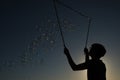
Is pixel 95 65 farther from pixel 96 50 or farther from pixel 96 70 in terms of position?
pixel 96 50

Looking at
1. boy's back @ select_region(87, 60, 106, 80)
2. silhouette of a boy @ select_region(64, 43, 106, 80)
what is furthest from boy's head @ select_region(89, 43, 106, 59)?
boy's back @ select_region(87, 60, 106, 80)

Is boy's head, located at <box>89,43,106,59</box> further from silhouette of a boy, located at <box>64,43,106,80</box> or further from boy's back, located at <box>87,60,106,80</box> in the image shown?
boy's back, located at <box>87,60,106,80</box>

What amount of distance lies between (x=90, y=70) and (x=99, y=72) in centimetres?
31

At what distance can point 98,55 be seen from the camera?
940 centimetres

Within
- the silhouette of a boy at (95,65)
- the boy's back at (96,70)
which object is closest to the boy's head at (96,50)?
the silhouette of a boy at (95,65)

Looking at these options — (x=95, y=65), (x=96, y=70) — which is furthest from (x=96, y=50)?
(x=96, y=70)

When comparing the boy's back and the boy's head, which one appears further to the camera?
the boy's head

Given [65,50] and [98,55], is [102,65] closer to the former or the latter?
[98,55]

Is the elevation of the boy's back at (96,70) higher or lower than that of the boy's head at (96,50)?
lower

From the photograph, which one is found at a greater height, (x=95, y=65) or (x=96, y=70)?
(x=95, y=65)

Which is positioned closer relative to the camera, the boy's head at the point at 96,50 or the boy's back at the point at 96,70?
the boy's back at the point at 96,70

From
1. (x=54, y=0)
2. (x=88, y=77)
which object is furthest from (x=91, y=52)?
(x=54, y=0)

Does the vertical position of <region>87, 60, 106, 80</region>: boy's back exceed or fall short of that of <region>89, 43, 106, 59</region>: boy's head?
it falls short

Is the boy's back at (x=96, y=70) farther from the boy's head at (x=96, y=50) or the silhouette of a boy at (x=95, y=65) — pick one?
the boy's head at (x=96, y=50)
